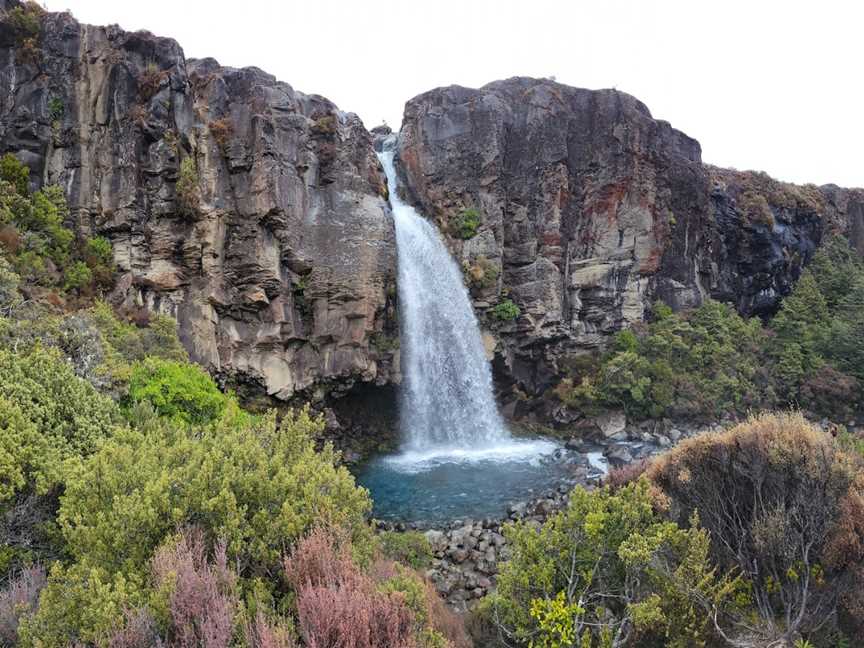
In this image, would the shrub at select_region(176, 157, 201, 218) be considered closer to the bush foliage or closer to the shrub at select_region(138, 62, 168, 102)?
the shrub at select_region(138, 62, 168, 102)

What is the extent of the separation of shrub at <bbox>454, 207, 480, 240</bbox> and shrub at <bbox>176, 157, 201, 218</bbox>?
45.3 ft

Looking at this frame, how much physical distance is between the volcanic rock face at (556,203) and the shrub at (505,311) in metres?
0.55

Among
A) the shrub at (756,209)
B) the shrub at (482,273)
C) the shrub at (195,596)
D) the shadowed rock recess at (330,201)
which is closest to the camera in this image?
the shrub at (195,596)

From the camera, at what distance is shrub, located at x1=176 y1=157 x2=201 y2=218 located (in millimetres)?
19266

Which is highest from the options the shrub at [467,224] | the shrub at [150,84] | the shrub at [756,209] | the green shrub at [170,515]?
the shrub at [150,84]

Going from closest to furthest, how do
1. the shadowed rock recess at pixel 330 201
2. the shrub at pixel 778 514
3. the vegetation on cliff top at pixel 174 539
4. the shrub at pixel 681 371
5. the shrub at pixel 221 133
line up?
the vegetation on cliff top at pixel 174 539 < the shrub at pixel 778 514 < the shadowed rock recess at pixel 330 201 < the shrub at pixel 221 133 < the shrub at pixel 681 371

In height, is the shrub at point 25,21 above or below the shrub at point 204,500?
above

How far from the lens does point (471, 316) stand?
87.1 ft

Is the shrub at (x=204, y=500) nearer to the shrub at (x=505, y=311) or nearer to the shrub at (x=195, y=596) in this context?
the shrub at (x=195, y=596)

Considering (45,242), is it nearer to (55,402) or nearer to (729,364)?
(55,402)

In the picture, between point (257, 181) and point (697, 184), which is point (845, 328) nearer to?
point (697, 184)

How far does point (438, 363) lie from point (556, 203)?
12542 mm


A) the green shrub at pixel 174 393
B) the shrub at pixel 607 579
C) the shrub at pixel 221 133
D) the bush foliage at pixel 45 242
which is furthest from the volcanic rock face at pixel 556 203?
the shrub at pixel 607 579

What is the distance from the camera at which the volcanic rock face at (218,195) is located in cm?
1869
